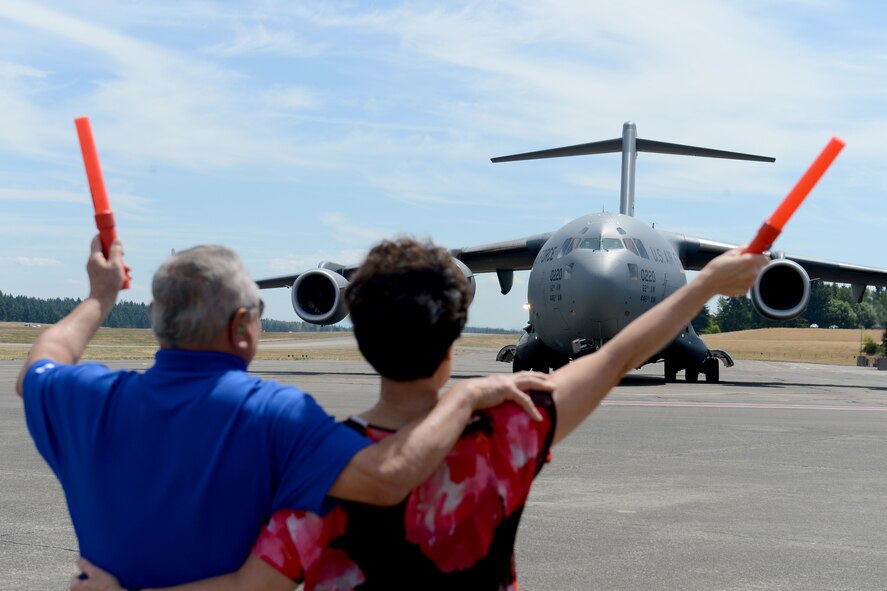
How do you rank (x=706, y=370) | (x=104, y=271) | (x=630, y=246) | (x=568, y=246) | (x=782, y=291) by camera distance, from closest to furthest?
(x=104, y=271), (x=630, y=246), (x=568, y=246), (x=782, y=291), (x=706, y=370)

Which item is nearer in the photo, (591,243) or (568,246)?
(591,243)

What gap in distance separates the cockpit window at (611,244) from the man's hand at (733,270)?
16.1 meters

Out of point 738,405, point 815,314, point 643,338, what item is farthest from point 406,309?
point 815,314

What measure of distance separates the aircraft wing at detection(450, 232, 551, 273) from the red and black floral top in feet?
70.9

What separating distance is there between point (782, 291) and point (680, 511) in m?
14.4

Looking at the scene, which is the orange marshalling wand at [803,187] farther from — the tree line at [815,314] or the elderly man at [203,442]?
the tree line at [815,314]

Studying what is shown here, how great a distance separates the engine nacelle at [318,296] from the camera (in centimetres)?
2128

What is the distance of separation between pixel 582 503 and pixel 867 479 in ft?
8.17

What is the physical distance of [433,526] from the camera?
1.79m

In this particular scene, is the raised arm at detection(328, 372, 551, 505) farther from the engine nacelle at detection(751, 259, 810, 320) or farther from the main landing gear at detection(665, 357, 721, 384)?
the main landing gear at detection(665, 357, 721, 384)

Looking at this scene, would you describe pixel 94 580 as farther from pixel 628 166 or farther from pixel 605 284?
pixel 628 166

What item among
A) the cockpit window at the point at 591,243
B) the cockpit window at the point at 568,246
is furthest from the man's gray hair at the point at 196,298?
the cockpit window at the point at 568,246

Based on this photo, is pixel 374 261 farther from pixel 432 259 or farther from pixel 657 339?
pixel 657 339

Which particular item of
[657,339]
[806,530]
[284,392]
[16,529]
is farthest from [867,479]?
[284,392]
